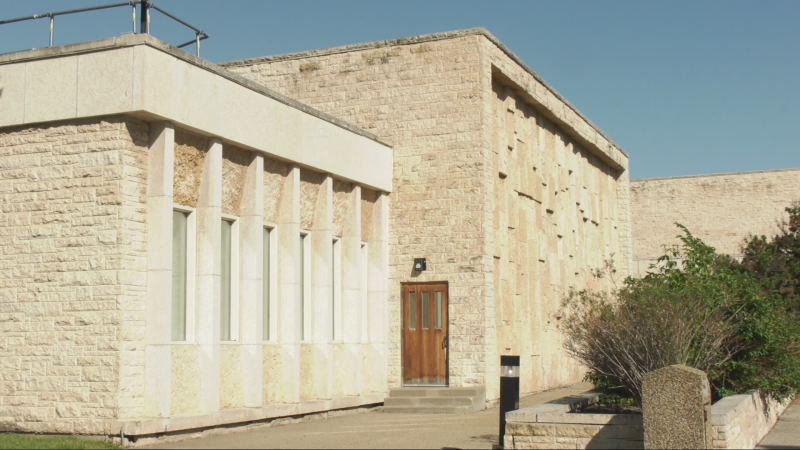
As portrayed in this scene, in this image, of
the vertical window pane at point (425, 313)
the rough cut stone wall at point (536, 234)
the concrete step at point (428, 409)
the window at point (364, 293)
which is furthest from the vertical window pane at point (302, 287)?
the rough cut stone wall at point (536, 234)

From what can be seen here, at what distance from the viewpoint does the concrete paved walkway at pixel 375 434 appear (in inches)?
497

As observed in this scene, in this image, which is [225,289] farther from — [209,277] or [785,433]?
[785,433]

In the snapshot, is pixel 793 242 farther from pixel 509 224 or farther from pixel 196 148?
pixel 196 148

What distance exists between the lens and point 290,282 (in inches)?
633

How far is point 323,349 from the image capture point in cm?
1697

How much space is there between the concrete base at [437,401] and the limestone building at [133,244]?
3388 mm

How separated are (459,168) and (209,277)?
7123mm

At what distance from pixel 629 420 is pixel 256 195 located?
22.8ft

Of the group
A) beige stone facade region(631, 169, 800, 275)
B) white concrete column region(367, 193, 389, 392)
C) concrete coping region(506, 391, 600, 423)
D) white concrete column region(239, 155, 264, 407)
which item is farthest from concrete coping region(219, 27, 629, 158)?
beige stone facade region(631, 169, 800, 275)

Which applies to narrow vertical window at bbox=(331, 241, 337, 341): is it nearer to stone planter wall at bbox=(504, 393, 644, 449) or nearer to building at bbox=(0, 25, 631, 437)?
building at bbox=(0, 25, 631, 437)

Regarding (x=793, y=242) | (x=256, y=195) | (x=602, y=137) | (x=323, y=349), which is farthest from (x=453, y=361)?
(x=793, y=242)

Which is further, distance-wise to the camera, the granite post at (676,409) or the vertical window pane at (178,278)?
the vertical window pane at (178,278)

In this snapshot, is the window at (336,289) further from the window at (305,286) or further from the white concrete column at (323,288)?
the window at (305,286)

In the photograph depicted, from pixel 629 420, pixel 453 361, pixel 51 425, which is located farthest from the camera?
pixel 453 361
